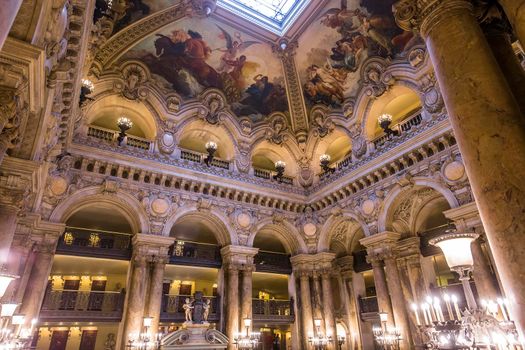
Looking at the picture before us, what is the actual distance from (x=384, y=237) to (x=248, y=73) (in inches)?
403

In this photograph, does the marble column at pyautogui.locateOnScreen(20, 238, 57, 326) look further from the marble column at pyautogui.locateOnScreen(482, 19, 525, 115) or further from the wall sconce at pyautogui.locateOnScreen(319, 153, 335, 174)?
the marble column at pyautogui.locateOnScreen(482, 19, 525, 115)

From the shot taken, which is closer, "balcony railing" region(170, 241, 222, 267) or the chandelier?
the chandelier

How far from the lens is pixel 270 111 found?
18.3 metres

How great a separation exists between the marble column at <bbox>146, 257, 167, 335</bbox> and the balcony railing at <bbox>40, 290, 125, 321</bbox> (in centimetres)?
121

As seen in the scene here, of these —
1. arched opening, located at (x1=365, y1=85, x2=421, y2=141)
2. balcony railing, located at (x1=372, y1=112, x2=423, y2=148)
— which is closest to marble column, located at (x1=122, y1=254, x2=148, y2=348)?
balcony railing, located at (x1=372, y1=112, x2=423, y2=148)

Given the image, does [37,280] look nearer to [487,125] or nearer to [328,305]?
[328,305]

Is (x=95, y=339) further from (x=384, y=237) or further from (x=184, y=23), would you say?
(x=184, y=23)

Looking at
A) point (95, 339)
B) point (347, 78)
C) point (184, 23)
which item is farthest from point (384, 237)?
point (95, 339)

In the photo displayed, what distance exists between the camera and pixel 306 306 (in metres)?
15.5

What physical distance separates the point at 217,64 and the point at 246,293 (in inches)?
423

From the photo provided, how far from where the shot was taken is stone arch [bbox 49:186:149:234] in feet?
40.8

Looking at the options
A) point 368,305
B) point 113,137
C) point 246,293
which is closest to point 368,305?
point 368,305

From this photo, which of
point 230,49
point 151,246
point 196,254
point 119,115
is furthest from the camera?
point 230,49

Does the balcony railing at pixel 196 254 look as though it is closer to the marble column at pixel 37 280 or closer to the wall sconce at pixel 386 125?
the marble column at pixel 37 280
